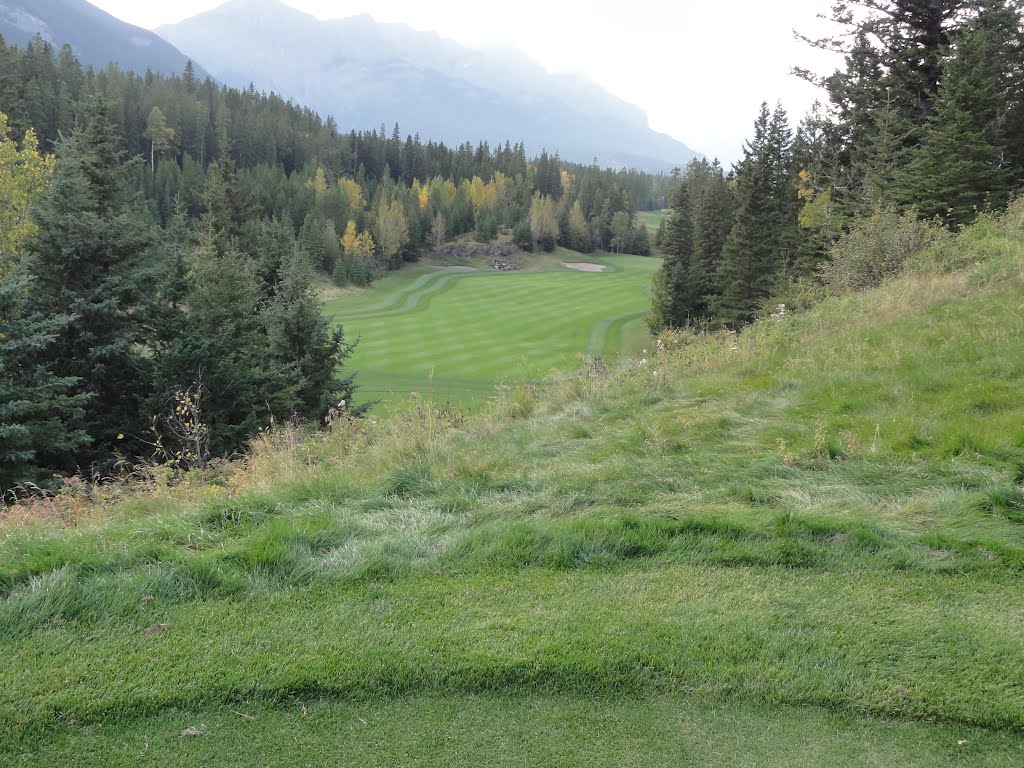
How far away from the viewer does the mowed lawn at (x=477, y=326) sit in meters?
37.0

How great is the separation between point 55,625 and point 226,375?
1251 cm

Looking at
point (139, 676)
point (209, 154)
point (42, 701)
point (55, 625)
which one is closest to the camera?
point (42, 701)

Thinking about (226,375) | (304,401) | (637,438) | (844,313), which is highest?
(844,313)

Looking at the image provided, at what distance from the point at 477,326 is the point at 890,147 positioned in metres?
34.3

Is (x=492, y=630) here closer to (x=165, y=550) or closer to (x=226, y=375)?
(x=165, y=550)

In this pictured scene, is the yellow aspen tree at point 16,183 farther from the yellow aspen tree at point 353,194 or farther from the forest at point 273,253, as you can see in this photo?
the yellow aspen tree at point 353,194

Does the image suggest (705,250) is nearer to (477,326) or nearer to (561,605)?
(477,326)

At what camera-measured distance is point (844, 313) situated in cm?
1227

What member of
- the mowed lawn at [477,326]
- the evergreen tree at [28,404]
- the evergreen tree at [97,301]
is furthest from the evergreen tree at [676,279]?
the evergreen tree at [28,404]

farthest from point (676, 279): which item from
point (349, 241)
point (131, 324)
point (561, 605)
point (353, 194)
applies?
point (353, 194)

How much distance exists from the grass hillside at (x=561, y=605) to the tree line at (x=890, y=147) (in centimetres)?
1556

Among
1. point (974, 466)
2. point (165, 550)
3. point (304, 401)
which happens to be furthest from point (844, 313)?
point (304, 401)

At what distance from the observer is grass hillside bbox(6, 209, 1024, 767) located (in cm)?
326

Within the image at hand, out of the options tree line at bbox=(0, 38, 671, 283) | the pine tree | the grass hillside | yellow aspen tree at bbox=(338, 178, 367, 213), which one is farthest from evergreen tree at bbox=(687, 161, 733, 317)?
yellow aspen tree at bbox=(338, 178, 367, 213)
